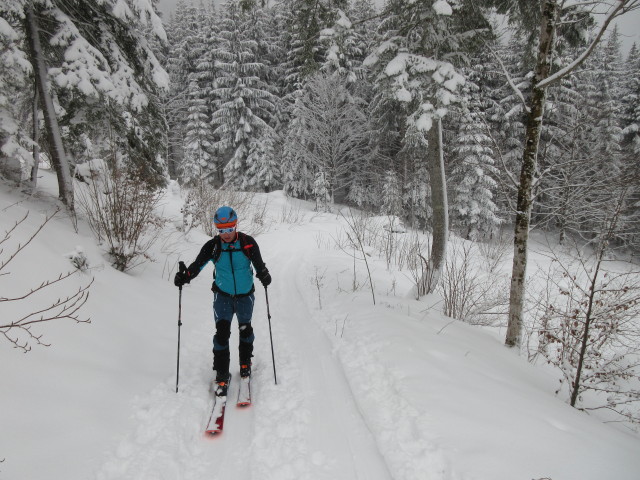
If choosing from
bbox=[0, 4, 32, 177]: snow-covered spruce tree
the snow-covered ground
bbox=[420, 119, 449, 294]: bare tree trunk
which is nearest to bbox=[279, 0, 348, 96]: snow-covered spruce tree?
bbox=[420, 119, 449, 294]: bare tree trunk

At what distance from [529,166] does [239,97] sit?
2578 cm

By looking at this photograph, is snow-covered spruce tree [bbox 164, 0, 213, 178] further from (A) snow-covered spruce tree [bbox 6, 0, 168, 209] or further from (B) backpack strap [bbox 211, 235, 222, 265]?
(B) backpack strap [bbox 211, 235, 222, 265]

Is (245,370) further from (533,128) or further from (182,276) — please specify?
(533,128)

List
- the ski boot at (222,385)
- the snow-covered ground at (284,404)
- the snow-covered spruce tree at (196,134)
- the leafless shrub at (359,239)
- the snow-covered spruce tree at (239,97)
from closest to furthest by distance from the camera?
1. the snow-covered ground at (284,404)
2. the ski boot at (222,385)
3. the leafless shrub at (359,239)
4. the snow-covered spruce tree at (239,97)
5. the snow-covered spruce tree at (196,134)

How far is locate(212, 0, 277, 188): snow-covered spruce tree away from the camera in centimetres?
2548

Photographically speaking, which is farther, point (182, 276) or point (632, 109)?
point (632, 109)

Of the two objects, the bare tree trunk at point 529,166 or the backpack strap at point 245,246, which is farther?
the bare tree trunk at point 529,166

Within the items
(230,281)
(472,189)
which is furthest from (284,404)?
(472,189)

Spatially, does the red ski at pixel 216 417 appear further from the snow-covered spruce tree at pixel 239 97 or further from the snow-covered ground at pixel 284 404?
the snow-covered spruce tree at pixel 239 97

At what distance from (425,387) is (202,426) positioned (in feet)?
7.43

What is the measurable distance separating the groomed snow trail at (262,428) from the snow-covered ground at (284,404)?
0.04ft

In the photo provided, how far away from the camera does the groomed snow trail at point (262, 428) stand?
262cm

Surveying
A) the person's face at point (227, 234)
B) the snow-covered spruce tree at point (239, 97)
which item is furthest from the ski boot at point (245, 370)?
the snow-covered spruce tree at point (239, 97)

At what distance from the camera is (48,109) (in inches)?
255
